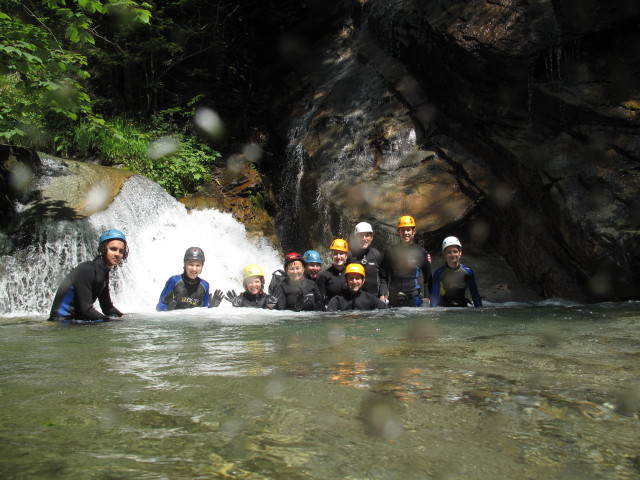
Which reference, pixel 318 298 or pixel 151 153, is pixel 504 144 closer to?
pixel 318 298

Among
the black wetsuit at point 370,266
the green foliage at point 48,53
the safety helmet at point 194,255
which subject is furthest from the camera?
the black wetsuit at point 370,266

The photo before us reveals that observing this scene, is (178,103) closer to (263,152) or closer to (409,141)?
(263,152)

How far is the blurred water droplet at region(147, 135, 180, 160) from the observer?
13992 millimetres

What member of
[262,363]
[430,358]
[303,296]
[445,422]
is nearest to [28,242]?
[303,296]

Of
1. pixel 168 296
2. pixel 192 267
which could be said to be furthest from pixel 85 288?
pixel 168 296

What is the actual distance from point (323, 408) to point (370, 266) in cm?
657

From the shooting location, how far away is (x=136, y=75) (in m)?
16.1

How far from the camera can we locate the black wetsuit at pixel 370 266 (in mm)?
8984

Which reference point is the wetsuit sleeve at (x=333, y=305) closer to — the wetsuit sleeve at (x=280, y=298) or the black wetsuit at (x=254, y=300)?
the wetsuit sleeve at (x=280, y=298)

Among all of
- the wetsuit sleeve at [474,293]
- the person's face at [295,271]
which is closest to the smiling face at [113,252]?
the person's face at [295,271]

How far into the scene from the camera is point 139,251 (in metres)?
10.8

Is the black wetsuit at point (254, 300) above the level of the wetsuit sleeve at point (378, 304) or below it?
above

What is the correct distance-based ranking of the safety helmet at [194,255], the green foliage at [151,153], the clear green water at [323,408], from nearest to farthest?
the clear green water at [323,408], the safety helmet at [194,255], the green foliage at [151,153]

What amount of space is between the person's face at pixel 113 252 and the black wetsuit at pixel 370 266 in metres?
3.90
